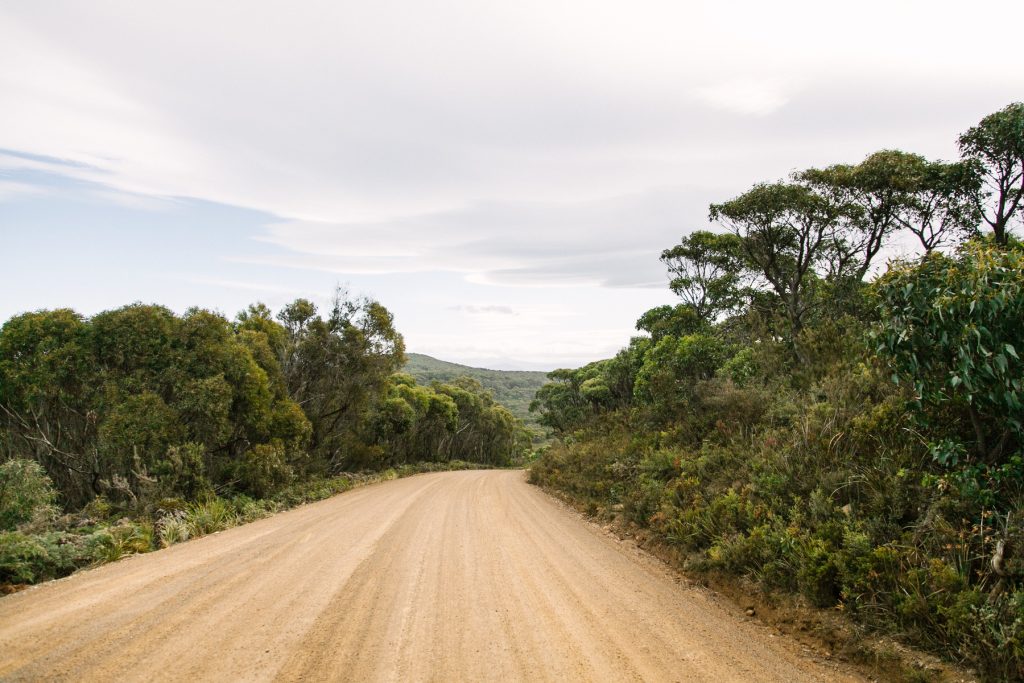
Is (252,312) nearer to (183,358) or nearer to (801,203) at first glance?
(183,358)

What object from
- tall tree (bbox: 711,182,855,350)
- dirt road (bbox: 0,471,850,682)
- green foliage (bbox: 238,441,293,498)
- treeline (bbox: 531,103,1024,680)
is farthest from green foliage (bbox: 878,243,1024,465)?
green foliage (bbox: 238,441,293,498)

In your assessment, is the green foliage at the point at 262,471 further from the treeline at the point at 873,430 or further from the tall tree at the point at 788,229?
the tall tree at the point at 788,229

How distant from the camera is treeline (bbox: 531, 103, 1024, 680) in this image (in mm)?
5289

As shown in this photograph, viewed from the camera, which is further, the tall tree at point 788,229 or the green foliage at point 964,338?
the tall tree at point 788,229

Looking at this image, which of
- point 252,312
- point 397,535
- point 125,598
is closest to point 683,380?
point 397,535

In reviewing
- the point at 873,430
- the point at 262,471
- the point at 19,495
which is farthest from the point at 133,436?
the point at 873,430

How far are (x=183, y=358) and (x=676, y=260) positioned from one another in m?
23.5

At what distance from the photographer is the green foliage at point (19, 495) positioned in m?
10.2

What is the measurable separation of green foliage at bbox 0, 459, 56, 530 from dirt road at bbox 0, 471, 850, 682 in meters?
3.41

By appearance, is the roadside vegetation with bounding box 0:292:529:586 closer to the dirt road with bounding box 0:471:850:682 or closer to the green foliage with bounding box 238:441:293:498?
the green foliage with bounding box 238:441:293:498

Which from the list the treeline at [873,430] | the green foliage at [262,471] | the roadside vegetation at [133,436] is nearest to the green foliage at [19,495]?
the roadside vegetation at [133,436]

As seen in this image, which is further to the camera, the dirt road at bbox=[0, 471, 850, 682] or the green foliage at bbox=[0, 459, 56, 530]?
the green foliage at bbox=[0, 459, 56, 530]

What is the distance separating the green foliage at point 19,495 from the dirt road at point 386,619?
3.41 metres

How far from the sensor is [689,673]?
4.82m
